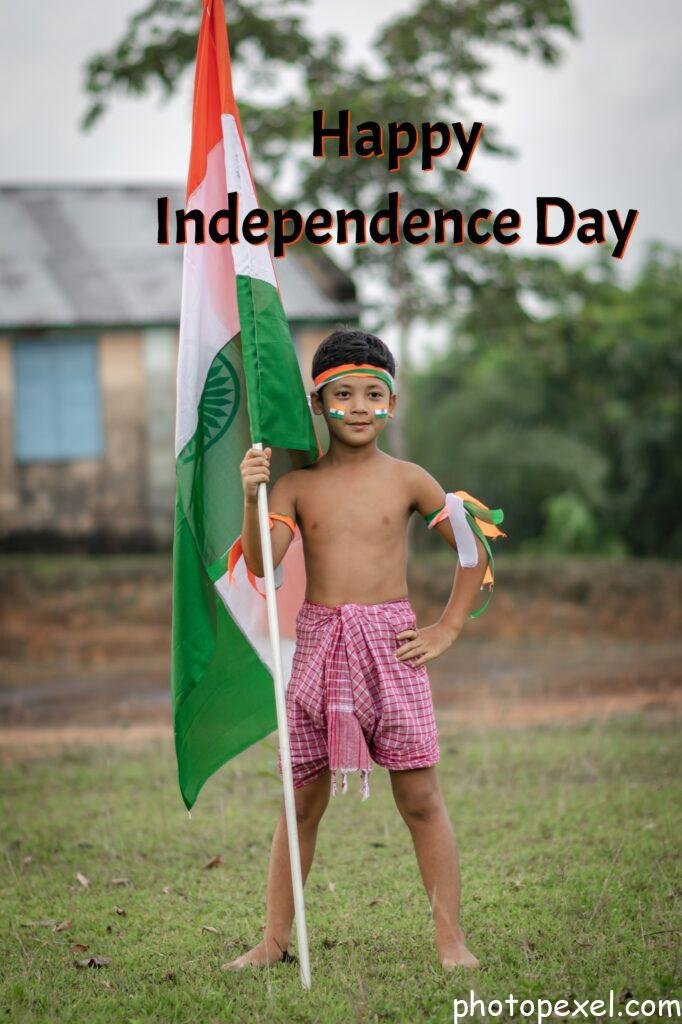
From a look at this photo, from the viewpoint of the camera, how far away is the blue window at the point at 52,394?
56.7 ft

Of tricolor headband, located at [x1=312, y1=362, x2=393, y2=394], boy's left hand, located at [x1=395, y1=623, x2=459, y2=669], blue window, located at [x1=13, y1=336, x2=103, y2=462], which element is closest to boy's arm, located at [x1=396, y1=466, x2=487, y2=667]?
boy's left hand, located at [x1=395, y1=623, x2=459, y2=669]

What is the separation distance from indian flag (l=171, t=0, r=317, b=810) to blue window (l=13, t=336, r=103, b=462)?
525 inches

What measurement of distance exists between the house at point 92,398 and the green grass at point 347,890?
396 inches

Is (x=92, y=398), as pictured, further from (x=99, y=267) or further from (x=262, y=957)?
(x=262, y=957)

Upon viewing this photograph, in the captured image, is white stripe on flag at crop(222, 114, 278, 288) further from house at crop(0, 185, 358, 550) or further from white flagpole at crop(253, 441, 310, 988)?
house at crop(0, 185, 358, 550)

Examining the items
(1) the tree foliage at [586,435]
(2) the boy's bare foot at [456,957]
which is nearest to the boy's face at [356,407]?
(2) the boy's bare foot at [456,957]

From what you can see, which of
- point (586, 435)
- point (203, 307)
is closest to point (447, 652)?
point (586, 435)

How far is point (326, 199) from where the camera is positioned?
615 inches

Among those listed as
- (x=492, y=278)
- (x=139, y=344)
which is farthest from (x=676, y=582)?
(x=139, y=344)

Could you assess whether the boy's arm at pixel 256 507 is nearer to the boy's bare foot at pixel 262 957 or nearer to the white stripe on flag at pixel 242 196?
the white stripe on flag at pixel 242 196

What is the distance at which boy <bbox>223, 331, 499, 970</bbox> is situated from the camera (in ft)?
12.7

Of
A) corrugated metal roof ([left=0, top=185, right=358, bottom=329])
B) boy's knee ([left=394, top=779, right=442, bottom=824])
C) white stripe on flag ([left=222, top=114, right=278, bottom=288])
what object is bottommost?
boy's knee ([left=394, top=779, right=442, bottom=824])

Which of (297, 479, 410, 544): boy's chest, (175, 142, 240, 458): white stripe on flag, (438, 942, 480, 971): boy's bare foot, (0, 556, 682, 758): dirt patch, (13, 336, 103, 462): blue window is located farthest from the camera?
(13, 336, 103, 462): blue window

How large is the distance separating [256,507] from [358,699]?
0.65m
